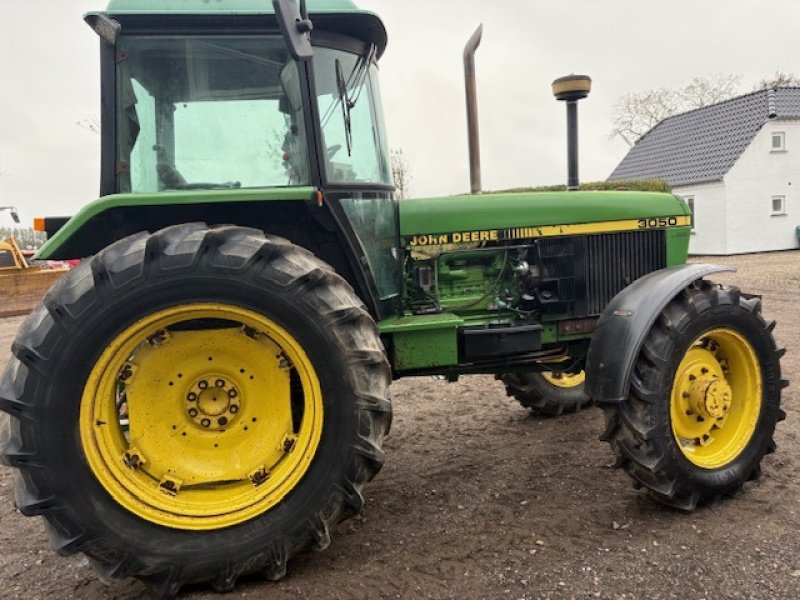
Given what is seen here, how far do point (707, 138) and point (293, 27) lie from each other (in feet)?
74.1

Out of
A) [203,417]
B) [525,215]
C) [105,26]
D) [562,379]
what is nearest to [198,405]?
[203,417]

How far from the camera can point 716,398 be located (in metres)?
3.24

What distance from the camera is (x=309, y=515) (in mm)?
2568

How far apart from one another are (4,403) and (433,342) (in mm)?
1843

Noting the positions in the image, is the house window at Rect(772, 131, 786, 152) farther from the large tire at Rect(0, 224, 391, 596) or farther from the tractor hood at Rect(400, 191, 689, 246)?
Answer: the large tire at Rect(0, 224, 391, 596)

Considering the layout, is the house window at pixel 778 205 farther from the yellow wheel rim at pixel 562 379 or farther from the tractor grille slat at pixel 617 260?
the tractor grille slat at pixel 617 260

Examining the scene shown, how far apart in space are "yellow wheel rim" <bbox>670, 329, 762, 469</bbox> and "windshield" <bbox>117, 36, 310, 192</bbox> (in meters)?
2.19

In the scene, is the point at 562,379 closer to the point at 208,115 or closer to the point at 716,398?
the point at 716,398

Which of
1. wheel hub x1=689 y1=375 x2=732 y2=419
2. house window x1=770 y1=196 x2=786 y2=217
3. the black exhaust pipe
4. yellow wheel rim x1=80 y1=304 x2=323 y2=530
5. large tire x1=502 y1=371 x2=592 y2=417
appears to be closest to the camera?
yellow wheel rim x1=80 y1=304 x2=323 y2=530

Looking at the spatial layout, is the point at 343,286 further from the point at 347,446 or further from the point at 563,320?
the point at 563,320

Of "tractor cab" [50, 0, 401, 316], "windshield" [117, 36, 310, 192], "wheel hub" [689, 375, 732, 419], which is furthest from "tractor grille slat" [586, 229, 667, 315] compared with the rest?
"windshield" [117, 36, 310, 192]

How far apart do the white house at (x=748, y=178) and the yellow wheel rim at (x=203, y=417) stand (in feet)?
67.6

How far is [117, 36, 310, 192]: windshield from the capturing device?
111 inches

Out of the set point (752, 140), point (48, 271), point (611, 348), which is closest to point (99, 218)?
point (611, 348)
